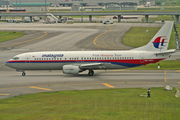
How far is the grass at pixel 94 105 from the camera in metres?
24.7

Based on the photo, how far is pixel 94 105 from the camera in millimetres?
28734

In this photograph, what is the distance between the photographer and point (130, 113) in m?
25.4

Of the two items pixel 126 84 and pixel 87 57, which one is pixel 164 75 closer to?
pixel 126 84

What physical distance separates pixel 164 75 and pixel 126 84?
959cm

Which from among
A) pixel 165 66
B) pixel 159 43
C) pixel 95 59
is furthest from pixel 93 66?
pixel 165 66

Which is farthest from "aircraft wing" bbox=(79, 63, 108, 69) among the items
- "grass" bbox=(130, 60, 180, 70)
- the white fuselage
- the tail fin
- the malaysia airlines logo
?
"grass" bbox=(130, 60, 180, 70)

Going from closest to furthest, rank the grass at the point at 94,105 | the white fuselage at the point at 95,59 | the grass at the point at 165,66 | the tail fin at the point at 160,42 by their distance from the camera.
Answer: the grass at the point at 94,105, the white fuselage at the point at 95,59, the tail fin at the point at 160,42, the grass at the point at 165,66

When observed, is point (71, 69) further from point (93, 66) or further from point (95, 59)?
point (95, 59)

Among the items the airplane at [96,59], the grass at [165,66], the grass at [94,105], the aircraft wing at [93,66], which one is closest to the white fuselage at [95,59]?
the airplane at [96,59]

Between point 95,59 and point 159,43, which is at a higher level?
point 159,43

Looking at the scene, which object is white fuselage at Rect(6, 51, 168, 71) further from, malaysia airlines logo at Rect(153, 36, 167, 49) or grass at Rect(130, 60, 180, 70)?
grass at Rect(130, 60, 180, 70)

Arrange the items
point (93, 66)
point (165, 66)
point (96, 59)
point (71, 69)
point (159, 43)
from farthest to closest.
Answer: point (165, 66)
point (159, 43)
point (96, 59)
point (93, 66)
point (71, 69)

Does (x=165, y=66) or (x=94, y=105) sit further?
(x=165, y=66)

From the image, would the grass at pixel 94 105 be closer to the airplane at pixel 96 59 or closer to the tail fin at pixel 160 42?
the airplane at pixel 96 59
